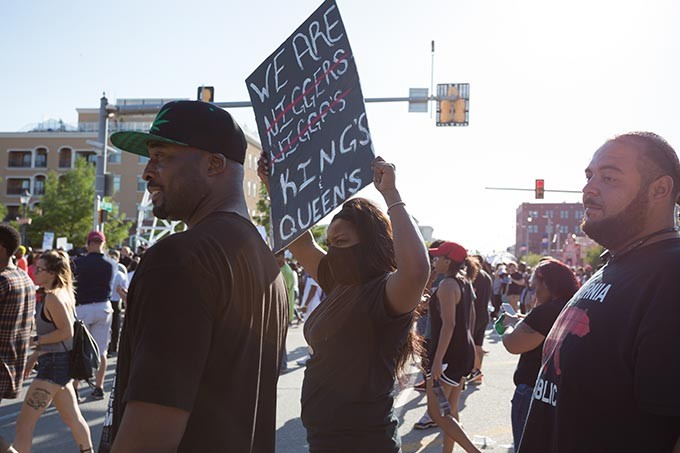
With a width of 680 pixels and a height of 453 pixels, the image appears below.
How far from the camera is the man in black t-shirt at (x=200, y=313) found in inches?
65.4

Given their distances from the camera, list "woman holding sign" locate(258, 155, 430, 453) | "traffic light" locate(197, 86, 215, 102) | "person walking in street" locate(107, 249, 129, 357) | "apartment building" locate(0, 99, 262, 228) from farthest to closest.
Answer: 1. "apartment building" locate(0, 99, 262, 228)
2. "traffic light" locate(197, 86, 215, 102)
3. "person walking in street" locate(107, 249, 129, 357)
4. "woman holding sign" locate(258, 155, 430, 453)

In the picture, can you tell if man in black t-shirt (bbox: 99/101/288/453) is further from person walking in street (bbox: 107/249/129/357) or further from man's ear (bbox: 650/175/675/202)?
person walking in street (bbox: 107/249/129/357)

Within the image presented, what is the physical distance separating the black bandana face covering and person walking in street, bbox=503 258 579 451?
147cm

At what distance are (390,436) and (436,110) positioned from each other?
13.5m

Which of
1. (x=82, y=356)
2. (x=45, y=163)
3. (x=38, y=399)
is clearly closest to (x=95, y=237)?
(x=82, y=356)

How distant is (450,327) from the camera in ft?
21.2

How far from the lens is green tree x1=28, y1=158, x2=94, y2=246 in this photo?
5412 cm

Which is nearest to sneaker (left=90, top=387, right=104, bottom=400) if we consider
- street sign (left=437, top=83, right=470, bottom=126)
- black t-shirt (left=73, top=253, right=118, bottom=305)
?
black t-shirt (left=73, top=253, right=118, bottom=305)

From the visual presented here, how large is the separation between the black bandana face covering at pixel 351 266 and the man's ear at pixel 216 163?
1.40 meters

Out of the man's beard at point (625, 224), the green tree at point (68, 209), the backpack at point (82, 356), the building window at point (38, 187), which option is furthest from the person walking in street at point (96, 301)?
the building window at point (38, 187)

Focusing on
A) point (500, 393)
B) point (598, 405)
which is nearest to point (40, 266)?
point (598, 405)

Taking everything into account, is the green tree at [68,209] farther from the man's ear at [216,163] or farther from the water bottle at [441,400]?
the man's ear at [216,163]

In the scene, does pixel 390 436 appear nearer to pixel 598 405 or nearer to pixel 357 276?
pixel 357 276

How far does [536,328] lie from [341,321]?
1.69m
